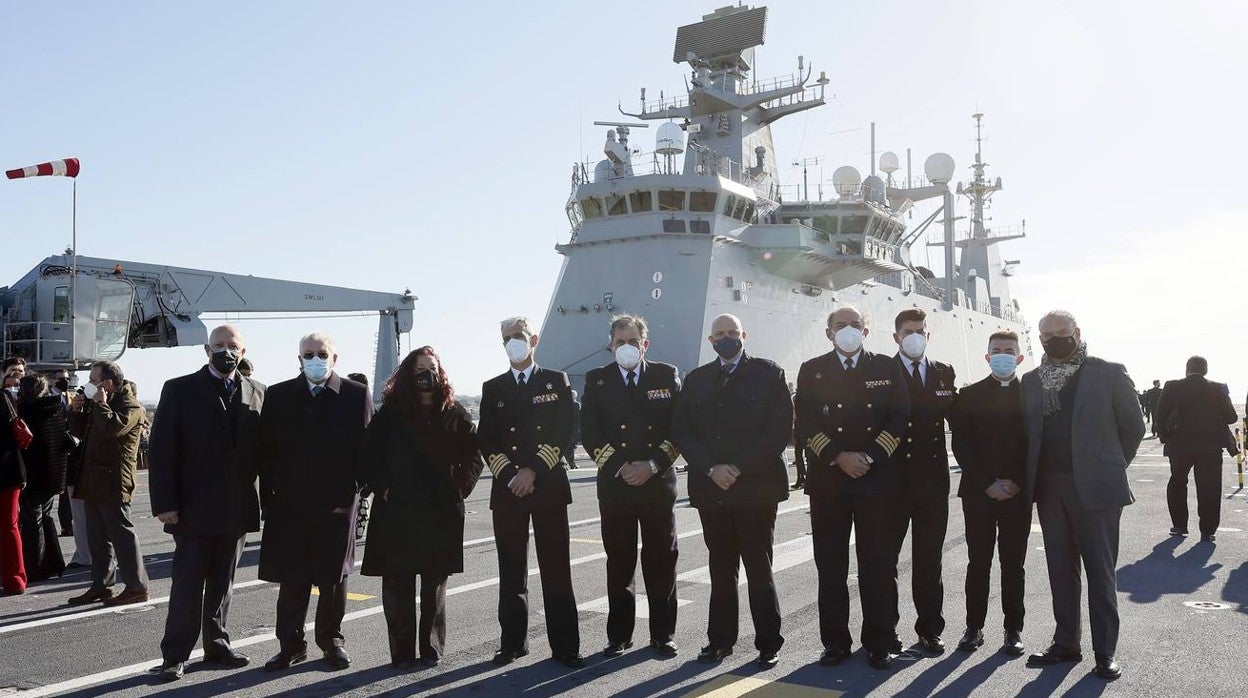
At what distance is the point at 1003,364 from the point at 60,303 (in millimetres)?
16783

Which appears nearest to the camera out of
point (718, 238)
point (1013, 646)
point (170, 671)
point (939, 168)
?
point (170, 671)

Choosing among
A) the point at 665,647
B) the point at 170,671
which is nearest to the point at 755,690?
the point at 665,647

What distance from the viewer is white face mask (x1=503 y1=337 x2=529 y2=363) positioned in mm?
5566

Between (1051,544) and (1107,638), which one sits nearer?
(1107,638)

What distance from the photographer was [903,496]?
223 inches

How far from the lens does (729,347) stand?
18.2 feet

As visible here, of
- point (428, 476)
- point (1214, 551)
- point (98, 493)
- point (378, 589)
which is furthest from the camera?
point (1214, 551)

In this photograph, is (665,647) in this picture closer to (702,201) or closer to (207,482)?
(207,482)

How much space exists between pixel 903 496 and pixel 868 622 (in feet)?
2.58

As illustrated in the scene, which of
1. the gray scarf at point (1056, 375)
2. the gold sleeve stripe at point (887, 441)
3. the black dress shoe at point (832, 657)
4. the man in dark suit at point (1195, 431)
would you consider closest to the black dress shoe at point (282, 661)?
the black dress shoe at point (832, 657)

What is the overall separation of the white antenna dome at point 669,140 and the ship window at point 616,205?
5.53ft

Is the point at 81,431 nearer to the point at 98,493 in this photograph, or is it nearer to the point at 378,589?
the point at 98,493

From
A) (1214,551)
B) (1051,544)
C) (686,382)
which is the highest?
(686,382)

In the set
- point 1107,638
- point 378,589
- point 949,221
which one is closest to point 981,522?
point 1107,638
